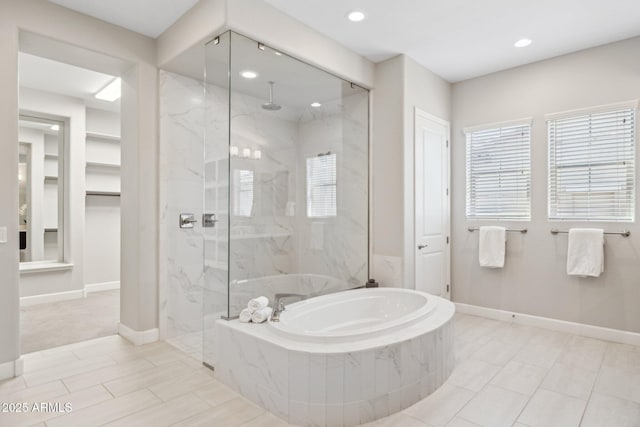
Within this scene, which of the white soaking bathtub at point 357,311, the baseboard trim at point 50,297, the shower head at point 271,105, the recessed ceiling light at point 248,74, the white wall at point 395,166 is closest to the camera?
the white soaking bathtub at point 357,311

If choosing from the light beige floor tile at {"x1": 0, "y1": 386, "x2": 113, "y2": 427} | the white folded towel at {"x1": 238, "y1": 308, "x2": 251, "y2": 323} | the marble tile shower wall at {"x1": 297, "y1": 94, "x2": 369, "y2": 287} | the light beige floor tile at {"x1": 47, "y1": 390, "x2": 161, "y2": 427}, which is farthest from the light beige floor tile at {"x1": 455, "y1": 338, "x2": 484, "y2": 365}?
the light beige floor tile at {"x1": 0, "y1": 386, "x2": 113, "y2": 427}

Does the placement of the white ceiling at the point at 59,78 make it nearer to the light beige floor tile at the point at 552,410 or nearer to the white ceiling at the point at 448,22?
the white ceiling at the point at 448,22

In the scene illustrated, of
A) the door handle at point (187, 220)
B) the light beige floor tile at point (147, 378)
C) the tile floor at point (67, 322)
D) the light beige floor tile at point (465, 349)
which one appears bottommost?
the light beige floor tile at point (465, 349)

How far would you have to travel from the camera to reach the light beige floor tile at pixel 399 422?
2.01 metres

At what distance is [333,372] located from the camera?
6.49 ft

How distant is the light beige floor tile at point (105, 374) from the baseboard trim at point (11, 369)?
0.36 m

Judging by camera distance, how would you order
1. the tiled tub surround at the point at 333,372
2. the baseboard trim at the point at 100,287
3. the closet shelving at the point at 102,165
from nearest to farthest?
the tiled tub surround at the point at 333,372 < the baseboard trim at the point at 100,287 < the closet shelving at the point at 102,165

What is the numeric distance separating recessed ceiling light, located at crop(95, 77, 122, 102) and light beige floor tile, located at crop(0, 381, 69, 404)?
332 cm

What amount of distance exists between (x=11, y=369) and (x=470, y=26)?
4441mm

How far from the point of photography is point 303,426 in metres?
1.99

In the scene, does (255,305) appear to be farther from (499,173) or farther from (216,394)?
(499,173)

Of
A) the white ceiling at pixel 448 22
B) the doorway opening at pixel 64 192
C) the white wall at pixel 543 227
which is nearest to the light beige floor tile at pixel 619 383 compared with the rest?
the white wall at pixel 543 227

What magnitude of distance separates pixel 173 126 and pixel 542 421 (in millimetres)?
3622

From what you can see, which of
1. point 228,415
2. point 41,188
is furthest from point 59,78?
point 228,415
